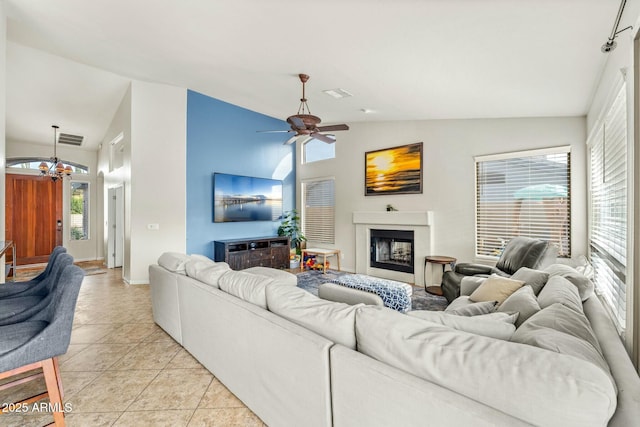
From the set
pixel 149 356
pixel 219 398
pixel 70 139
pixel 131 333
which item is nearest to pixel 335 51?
pixel 219 398

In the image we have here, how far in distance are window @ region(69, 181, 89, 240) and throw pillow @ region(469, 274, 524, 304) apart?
900 cm

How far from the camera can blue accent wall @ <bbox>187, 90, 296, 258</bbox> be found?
552 centimetres

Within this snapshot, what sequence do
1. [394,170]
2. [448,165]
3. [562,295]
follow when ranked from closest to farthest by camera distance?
1. [562,295]
2. [448,165]
3. [394,170]

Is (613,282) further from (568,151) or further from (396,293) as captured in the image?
(568,151)

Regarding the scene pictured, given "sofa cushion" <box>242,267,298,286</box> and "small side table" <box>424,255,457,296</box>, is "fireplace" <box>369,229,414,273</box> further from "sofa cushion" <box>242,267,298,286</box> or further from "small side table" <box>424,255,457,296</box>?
"sofa cushion" <box>242,267,298,286</box>

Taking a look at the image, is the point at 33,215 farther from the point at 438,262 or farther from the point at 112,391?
the point at 438,262

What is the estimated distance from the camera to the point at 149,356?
8.14ft

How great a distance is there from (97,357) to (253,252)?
11.5ft

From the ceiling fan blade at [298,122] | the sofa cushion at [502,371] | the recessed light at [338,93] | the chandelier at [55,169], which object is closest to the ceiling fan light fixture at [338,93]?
the recessed light at [338,93]

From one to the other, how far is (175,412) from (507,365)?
6.16 feet

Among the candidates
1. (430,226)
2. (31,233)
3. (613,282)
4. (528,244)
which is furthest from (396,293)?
(31,233)

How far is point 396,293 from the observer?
2.54 metres

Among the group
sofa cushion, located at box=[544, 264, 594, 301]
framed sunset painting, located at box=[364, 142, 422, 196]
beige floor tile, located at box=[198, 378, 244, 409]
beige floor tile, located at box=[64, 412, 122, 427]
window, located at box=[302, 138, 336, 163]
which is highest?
window, located at box=[302, 138, 336, 163]

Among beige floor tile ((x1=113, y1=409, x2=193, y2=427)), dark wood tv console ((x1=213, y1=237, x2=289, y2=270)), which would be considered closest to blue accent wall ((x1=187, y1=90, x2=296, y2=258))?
dark wood tv console ((x1=213, y1=237, x2=289, y2=270))
